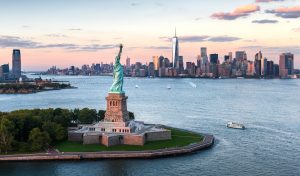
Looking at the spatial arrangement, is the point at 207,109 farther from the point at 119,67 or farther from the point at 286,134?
the point at 119,67

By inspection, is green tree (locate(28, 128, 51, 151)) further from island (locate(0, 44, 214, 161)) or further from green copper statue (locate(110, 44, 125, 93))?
green copper statue (locate(110, 44, 125, 93))

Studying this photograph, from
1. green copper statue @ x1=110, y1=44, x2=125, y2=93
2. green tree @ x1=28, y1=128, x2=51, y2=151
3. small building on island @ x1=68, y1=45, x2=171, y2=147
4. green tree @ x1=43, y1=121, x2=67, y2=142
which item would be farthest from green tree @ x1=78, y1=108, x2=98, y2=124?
green tree @ x1=28, y1=128, x2=51, y2=151

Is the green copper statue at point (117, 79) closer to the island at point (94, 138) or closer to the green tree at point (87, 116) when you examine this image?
the island at point (94, 138)

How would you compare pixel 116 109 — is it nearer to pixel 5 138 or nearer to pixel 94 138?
pixel 94 138

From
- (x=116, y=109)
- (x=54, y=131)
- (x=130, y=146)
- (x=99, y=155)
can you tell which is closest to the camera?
(x=99, y=155)

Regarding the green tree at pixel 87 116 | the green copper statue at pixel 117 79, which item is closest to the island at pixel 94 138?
the green copper statue at pixel 117 79

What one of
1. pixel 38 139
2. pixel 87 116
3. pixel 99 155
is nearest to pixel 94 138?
pixel 99 155
